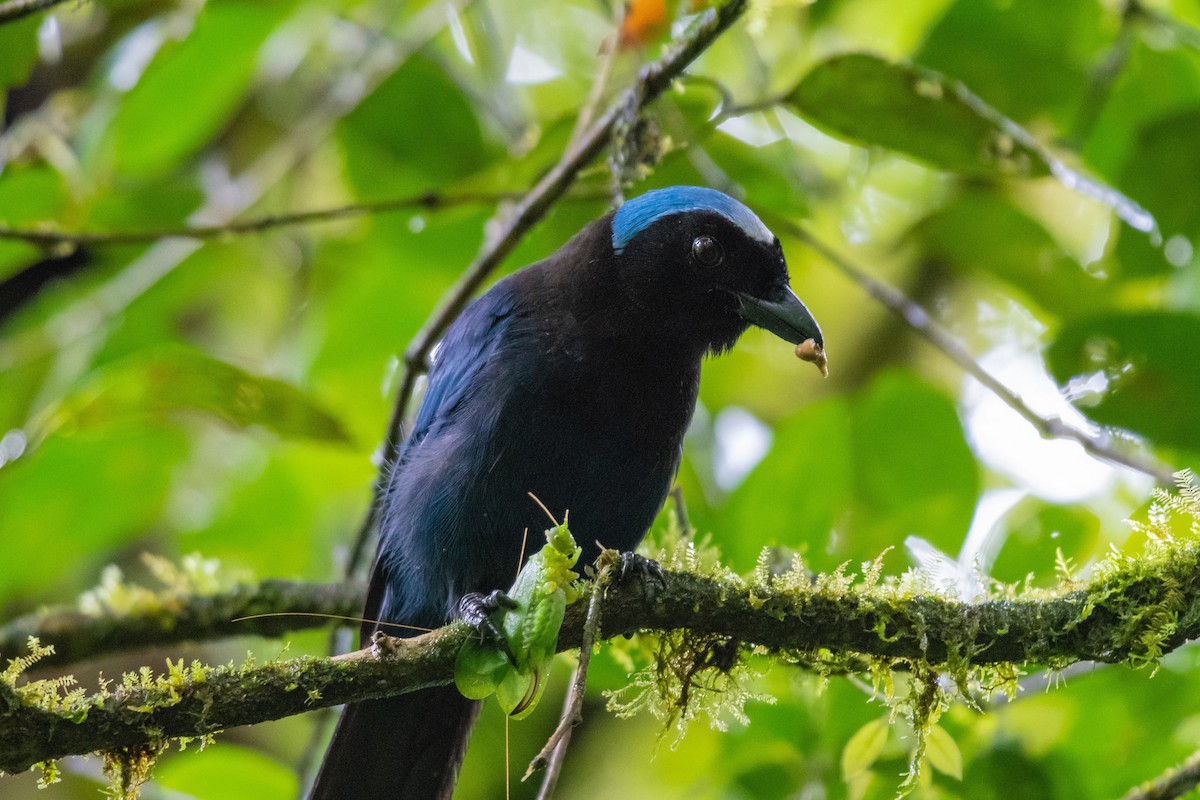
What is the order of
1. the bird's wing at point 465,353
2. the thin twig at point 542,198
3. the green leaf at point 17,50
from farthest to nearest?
the green leaf at point 17,50, the bird's wing at point 465,353, the thin twig at point 542,198

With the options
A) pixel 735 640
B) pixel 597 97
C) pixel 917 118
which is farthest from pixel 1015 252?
pixel 735 640

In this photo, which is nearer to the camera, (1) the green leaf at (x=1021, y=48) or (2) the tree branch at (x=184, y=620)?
(1) the green leaf at (x=1021, y=48)

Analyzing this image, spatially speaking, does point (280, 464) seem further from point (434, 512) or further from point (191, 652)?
point (434, 512)

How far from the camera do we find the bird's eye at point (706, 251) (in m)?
3.68

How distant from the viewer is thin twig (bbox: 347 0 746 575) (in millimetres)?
3273

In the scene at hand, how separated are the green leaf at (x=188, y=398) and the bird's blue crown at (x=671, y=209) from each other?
1.12 meters

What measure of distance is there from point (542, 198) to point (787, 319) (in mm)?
843

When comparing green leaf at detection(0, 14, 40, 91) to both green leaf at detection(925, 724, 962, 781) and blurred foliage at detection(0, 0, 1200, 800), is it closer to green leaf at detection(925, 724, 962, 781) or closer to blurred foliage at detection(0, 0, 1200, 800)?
blurred foliage at detection(0, 0, 1200, 800)

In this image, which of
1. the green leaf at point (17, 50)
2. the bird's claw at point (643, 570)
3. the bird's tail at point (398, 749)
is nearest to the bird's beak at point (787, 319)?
the bird's claw at point (643, 570)

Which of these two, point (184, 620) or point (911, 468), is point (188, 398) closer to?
point (184, 620)

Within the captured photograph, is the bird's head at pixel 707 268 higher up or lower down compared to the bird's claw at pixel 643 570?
higher up

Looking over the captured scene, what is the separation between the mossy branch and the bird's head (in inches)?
42.3

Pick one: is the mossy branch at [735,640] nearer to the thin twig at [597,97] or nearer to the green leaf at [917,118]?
the green leaf at [917,118]

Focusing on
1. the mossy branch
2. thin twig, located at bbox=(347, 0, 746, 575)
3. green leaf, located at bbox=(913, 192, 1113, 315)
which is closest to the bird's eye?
thin twig, located at bbox=(347, 0, 746, 575)
